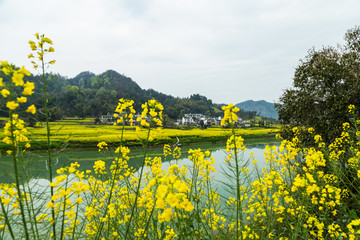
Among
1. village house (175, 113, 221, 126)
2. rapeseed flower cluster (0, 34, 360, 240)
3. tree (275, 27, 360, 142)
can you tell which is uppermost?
tree (275, 27, 360, 142)

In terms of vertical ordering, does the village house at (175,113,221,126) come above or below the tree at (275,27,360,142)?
below

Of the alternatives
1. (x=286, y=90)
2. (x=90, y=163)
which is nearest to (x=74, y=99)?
(x=90, y=163)

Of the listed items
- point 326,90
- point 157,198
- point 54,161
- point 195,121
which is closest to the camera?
point 157,198

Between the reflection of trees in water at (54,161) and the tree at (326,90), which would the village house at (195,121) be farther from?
the tree at (326,90)

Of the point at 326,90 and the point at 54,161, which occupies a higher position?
the point at 326,90

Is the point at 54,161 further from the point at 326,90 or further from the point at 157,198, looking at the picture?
the point at 326,90

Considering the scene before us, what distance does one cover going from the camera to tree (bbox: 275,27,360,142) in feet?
22.5

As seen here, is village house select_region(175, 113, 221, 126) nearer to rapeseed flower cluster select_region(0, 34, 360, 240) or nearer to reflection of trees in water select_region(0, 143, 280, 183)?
reflection of trees in water select_region(0, 143, 280, 183)

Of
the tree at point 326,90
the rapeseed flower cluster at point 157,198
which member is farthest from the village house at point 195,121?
the rapeseed flower cluster at point 157,198

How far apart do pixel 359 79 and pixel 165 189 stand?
8.17 metres

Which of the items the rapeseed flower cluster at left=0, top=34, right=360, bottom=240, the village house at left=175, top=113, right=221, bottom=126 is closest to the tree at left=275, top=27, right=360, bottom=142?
the rapeseed flower cluster at left=0, top=34, right=360, bottom=240

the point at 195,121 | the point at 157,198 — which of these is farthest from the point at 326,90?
the point at 195,121

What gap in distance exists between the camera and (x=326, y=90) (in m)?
7.45

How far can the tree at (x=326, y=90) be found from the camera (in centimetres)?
686
